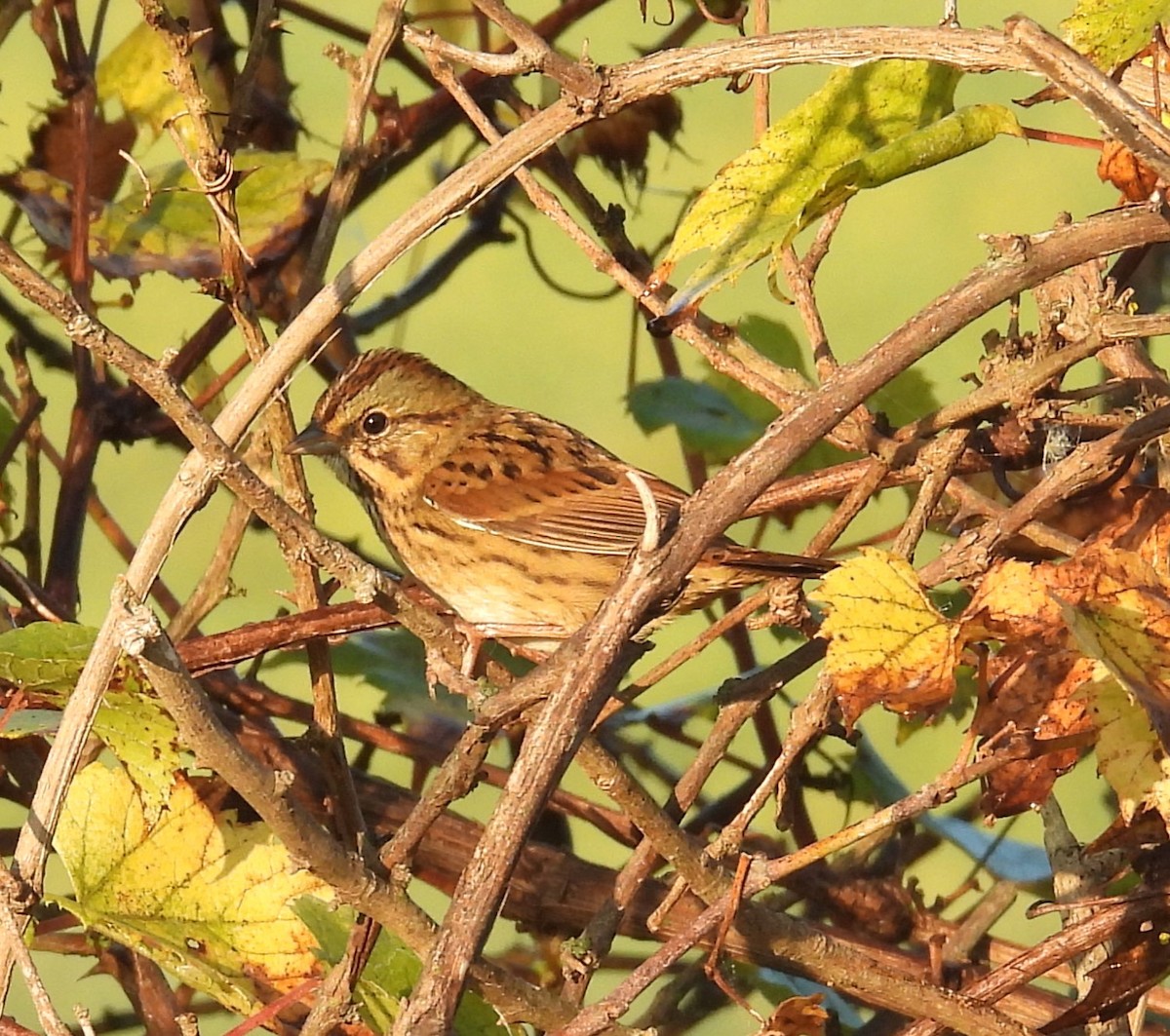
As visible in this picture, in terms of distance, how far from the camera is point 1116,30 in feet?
5.36

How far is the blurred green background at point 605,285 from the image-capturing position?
23.6ft

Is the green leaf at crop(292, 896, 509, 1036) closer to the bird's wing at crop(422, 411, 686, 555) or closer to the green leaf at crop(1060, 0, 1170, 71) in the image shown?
the green leaf at crop(1060, 0, 1170, 71)

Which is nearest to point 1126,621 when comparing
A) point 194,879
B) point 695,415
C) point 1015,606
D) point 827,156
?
point 1015,606

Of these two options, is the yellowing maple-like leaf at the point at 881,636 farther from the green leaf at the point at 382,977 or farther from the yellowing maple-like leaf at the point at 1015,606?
the green leaf at the point at 382,977

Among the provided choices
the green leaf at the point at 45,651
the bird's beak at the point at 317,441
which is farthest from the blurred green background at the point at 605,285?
the green leaf at the point at 45,651

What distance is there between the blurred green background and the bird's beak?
330 cm

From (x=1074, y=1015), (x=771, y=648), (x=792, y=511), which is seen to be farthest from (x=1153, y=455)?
(x=771, y=648)

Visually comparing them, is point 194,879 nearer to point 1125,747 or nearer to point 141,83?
point 1125,747

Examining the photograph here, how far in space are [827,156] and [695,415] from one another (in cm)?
127

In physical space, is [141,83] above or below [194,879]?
Answer: above

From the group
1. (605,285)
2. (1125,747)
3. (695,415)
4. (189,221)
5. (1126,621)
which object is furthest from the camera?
(605,285)

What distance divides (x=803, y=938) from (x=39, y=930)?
98 centimetres

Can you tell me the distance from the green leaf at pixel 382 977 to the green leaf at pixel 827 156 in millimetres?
727

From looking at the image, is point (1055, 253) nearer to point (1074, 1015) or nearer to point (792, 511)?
point (1074, 1015)
